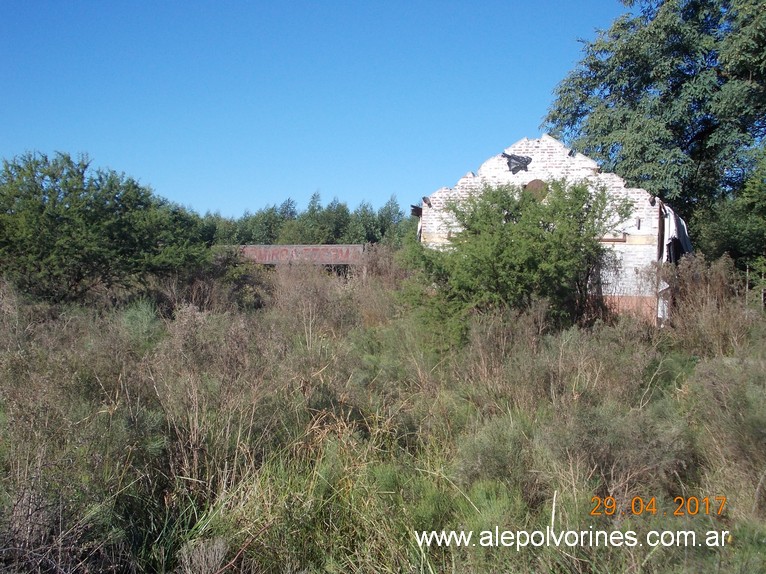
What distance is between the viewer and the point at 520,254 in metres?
10.5

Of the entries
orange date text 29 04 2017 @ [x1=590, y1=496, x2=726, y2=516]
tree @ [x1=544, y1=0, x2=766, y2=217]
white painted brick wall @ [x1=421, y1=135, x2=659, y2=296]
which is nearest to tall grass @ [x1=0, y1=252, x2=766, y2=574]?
orange date text 29 04 2017 @ [x1=590, y1=496, x2=726, y2=516]

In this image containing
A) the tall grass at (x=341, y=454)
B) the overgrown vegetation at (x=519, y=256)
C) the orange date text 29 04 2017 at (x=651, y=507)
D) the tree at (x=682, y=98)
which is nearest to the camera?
the tall grass at (x=341, y=454)

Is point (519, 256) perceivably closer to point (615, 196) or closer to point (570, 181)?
point (615, 196)

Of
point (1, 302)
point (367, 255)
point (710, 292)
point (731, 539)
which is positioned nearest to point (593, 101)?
point (367, 255)

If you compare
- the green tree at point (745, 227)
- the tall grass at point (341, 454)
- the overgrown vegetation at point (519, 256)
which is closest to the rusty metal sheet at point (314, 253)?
the green tree at point (745, 227)

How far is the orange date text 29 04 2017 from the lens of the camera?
4.23 meters

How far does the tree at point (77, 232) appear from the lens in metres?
13.3

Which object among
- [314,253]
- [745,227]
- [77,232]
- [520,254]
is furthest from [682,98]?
[77,232]

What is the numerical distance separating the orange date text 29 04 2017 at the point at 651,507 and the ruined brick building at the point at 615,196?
8.69 metres

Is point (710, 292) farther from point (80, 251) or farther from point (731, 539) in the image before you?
point (80, 251)

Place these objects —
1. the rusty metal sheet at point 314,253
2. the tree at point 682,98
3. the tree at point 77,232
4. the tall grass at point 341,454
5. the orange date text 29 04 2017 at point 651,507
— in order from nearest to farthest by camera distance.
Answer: the tall grass at point 341,454 < the orange date text 29 04 2017 at point 651,507 < the tree at point 77,232 < the tree at point 682,98 < the rusty metal sheet at point 314,253

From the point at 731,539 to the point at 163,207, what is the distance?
1500 centimetres

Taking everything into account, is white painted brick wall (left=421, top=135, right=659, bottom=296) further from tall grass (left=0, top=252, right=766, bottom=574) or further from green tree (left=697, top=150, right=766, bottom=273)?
tall grass (left=0, top=252, right=766, bottom=574)

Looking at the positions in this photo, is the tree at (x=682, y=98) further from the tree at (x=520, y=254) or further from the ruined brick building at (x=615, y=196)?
the tree at (x=520, y=254)
